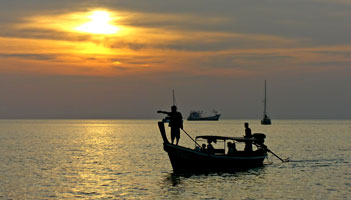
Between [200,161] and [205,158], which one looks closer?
[200,161]

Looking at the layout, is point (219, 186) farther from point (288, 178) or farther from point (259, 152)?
point (259, 152)

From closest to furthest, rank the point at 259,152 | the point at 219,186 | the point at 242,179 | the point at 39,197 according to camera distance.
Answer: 1. the point at 39,197
2. the point at 219,186
3. the point at 242,179
4. the point at 259,152

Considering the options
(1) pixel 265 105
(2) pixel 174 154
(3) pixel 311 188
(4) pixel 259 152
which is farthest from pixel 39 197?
(1) pixel 265 105

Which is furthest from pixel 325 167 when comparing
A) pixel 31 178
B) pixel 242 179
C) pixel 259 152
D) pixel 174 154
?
pixel 31 178

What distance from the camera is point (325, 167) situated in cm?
4994

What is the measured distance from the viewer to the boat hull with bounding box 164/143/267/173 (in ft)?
129

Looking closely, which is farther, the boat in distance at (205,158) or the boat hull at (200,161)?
the boat hull at (200,161)

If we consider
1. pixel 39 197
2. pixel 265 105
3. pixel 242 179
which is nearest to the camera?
pixel 39 197

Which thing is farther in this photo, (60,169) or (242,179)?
(60,169)

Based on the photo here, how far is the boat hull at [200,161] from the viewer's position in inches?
1553

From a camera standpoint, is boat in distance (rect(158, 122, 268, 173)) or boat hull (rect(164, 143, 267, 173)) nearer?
boat in distance (rect(158, 122, 268, 173))

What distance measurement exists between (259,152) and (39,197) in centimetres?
2009

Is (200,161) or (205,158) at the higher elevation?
(205,158)

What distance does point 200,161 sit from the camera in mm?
40156
